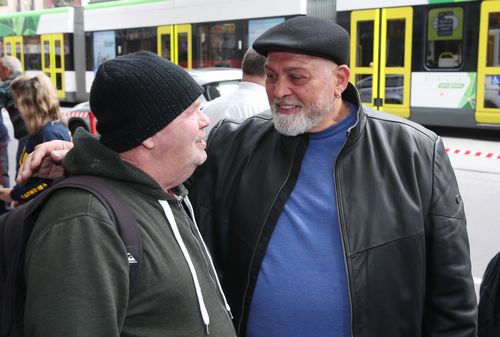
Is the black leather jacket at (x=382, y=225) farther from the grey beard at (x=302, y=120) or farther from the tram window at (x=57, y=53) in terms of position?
the tram window at (x=57, y=53)

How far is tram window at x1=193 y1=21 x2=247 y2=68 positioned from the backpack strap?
13538 millimetres

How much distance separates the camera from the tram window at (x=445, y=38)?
11.4 metres

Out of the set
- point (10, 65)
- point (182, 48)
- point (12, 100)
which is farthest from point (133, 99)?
point (182, 48)

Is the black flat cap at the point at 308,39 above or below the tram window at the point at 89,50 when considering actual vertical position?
below

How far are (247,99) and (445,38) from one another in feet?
27.7

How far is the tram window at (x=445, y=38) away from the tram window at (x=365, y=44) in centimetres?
125

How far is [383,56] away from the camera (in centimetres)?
1241

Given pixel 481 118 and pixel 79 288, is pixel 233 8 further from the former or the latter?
pixel 79 288

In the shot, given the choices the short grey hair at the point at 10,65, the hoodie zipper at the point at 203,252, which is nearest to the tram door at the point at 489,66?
the short grey hair at the point at 10,65

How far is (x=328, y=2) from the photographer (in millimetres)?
13312

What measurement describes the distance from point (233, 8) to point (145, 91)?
13.7m

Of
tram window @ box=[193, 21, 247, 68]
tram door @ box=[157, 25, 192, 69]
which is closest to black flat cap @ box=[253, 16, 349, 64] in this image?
tram window @ box=[193, 21, 247, 68]

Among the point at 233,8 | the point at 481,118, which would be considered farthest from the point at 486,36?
the point at 233,8

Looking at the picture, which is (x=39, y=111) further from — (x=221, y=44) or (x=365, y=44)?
(x=221, y=44)
